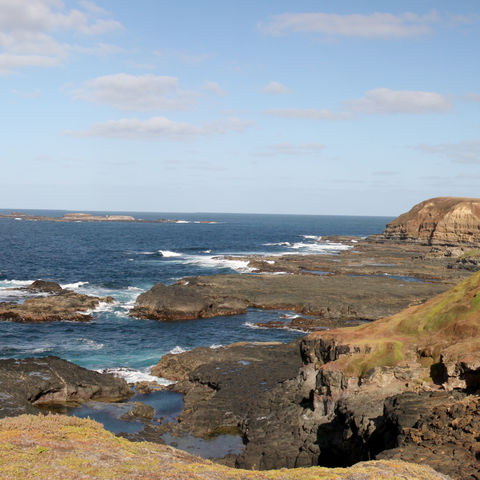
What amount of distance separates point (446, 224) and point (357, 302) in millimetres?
88303

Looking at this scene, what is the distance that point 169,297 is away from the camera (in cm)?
6050

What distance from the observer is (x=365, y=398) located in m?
24.3

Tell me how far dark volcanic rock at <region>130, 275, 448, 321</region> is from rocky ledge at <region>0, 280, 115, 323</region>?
21.1ft

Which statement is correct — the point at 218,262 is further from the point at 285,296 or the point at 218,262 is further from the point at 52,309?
the point at 52,309

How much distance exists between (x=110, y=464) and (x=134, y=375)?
24.0 meters

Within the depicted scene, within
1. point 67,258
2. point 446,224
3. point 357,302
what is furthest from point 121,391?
point 446,224

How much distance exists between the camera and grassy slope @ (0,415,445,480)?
Answer: 1476cm

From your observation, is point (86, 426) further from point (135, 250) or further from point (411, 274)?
point (135, 250)

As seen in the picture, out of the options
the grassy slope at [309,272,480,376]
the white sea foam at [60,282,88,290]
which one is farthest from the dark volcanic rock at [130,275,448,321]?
the grassy slope at [309,272,480,376]

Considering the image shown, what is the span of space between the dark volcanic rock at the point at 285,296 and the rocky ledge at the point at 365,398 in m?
23.1

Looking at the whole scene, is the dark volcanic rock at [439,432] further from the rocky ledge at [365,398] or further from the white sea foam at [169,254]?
the white sea foam at [169,254]

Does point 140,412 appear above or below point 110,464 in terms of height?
below

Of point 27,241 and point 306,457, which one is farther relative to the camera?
point 27,241

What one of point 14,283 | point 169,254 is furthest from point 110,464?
point 169,254
